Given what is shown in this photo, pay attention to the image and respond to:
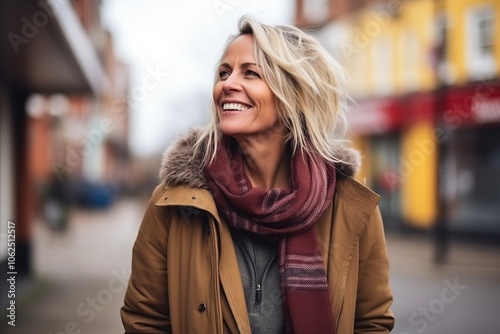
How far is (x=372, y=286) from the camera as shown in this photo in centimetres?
235

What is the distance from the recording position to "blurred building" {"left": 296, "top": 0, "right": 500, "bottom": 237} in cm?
1479

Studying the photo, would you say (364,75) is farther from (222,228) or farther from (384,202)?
(222,228)

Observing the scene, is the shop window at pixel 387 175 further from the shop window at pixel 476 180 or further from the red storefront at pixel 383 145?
the shop window at pixel 476 180

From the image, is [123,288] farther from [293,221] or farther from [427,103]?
[427,103]

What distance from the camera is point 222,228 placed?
224 centimetres

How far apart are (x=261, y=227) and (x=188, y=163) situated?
0.39 m

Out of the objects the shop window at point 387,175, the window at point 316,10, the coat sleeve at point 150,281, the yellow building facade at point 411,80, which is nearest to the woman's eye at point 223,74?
the coat sleeve at point 150,281

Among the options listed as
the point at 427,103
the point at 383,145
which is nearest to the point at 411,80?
the point at 427,103

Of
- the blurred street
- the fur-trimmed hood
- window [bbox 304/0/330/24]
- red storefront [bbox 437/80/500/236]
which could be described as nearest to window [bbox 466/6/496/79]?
red storefront [bbox 437/80/500/236]

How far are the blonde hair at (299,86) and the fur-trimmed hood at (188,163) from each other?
0.04 m

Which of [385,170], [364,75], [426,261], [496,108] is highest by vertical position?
[364,75]

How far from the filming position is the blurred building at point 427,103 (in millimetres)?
14789

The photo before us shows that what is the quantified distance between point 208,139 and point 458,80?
1490cm

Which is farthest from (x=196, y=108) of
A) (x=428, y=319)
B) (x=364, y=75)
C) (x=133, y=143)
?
(x=133, y=143)
